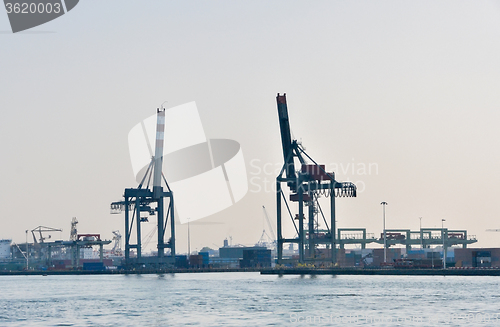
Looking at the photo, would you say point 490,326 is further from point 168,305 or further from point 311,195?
point 311,195

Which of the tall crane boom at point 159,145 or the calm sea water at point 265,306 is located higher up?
the tall crane boom at point 159,145

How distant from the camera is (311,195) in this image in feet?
457

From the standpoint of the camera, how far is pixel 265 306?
7569cm

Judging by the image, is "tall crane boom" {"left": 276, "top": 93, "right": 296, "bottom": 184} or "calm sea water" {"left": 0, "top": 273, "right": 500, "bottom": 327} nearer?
"calm sea water" {"left": 0, "top": 273, "right": 500, "bottom": 327}

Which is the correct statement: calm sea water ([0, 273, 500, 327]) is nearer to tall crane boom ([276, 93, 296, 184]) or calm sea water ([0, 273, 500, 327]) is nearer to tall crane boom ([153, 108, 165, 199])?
tall crane boom ([276, 93, 296, 184])

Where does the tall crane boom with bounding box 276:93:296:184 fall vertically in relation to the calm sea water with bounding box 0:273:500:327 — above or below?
above

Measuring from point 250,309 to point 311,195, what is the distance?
2661 inches

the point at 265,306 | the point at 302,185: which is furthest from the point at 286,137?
Answer: the point at 265,306

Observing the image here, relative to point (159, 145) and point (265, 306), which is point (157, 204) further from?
point (265, 306)

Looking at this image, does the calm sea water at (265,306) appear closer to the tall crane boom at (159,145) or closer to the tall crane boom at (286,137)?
the tall crane boom at (286,137)

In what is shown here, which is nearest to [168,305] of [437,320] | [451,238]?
[437,320]

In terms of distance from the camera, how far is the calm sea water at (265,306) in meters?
63.5

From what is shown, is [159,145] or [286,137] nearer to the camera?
[286,137]

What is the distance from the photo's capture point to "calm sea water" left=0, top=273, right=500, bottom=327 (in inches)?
2499
